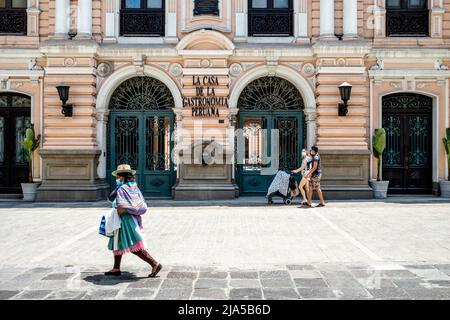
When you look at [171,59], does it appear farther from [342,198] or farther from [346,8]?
[342,198]

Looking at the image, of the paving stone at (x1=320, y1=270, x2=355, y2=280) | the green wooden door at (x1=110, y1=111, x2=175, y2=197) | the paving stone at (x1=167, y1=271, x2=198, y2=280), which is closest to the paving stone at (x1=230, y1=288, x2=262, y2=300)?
the paving stone at (x1=167, y1=271, x2=198, y2=280)

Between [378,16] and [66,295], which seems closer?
[66,295]

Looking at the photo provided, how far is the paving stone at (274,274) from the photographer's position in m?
6.43

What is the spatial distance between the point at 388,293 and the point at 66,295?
3606mm

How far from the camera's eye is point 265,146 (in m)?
16.5

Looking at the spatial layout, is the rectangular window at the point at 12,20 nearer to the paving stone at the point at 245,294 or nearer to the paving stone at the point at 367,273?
the paving stone at the point at 245,294

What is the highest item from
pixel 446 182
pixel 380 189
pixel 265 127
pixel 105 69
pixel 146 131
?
pixel 105 69

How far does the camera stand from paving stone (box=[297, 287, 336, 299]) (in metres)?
5.54

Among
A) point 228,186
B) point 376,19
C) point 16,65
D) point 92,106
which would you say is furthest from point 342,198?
point 16,65

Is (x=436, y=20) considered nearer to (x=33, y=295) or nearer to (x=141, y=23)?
(x=141, y=23)

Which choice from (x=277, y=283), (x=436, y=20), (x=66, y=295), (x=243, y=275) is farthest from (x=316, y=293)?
(x=436, y=20)

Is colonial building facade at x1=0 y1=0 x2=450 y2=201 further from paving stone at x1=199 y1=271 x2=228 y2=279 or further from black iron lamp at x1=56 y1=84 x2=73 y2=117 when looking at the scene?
paving stone at x1=199 y1=271 x2=228 y2=279

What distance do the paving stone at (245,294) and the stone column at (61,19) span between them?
12356 mm
